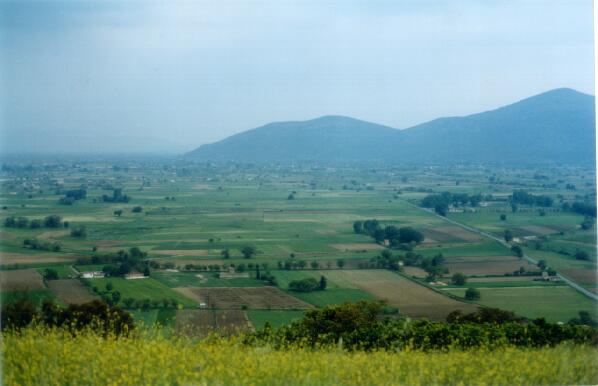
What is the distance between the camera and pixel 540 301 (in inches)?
259

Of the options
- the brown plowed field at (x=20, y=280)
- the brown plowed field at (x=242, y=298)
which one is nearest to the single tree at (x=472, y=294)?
the brown plowed field at (x=242, y=298)

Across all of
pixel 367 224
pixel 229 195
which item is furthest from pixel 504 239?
pixel 229 195

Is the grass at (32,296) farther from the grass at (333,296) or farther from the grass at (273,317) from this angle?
the grass at (333,296)

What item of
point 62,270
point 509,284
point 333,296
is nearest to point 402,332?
point 333,296

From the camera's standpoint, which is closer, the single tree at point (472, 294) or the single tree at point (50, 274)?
the single tree at point (50, 274)

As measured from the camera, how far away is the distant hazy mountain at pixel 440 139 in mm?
6691

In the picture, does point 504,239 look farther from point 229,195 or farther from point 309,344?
point 229,195

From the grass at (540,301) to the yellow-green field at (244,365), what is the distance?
1012 mm

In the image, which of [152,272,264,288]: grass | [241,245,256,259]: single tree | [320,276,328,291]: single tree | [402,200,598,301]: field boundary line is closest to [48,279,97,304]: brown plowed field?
[152,272,264,288]: grass

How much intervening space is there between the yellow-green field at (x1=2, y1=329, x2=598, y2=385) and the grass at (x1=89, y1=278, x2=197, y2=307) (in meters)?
0.82

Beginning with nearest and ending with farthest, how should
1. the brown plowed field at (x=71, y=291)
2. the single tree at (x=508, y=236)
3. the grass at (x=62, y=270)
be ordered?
the brown plowed field at (x=71, y=291) → the grass at (x=62, y=270) → the single tree at (x=508, y=236)

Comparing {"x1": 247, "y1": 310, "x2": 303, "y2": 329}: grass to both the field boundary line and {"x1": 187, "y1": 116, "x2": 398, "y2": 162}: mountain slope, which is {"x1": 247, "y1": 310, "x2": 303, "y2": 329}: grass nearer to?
{"x1": 187, "y1": 116, "x2": 398, "y2": 162}: mountain slope

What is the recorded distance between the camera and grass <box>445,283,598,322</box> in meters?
6.50

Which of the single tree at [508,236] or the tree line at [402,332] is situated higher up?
the single tree at [508,236]
